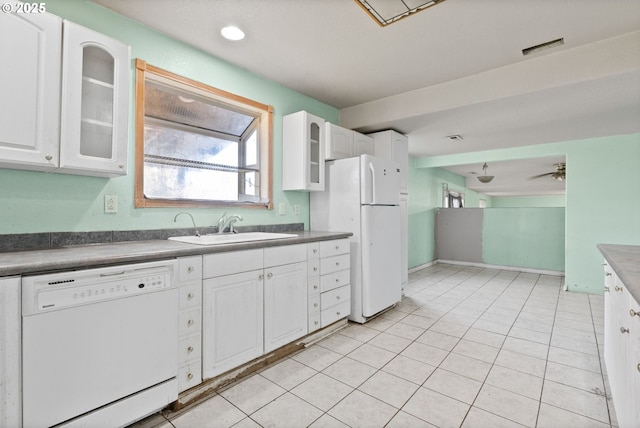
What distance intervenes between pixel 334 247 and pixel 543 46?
2329mm

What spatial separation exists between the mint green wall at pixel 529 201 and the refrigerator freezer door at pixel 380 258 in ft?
41.5

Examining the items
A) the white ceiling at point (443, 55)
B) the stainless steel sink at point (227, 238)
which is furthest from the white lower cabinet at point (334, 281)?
the white ceiling at point (443, 55)

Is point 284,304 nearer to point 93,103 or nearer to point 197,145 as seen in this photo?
point 197,145

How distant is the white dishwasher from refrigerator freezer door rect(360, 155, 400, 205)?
6.31 feet

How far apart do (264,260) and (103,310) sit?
96 centimetres

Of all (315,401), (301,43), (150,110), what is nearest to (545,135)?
(301,43)

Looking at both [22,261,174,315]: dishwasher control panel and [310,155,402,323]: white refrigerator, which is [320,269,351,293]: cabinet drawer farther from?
[22,261,174,315]: dishwasher control panel

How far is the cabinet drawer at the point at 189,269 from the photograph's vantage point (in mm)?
1678

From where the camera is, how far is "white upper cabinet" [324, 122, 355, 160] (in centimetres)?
317

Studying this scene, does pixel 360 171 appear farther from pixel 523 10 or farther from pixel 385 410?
pixel 385 410

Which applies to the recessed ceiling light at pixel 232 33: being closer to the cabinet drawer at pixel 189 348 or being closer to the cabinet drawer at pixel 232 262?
the cabinet drawer at pixel 232 262

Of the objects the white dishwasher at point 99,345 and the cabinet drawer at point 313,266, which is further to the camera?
the cabinet drawer at point 313,266

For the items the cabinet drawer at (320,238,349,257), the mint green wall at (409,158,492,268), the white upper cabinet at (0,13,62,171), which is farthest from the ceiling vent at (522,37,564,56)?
the mint green wall at (409,158,492,268)

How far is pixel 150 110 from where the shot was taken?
2.26 m
